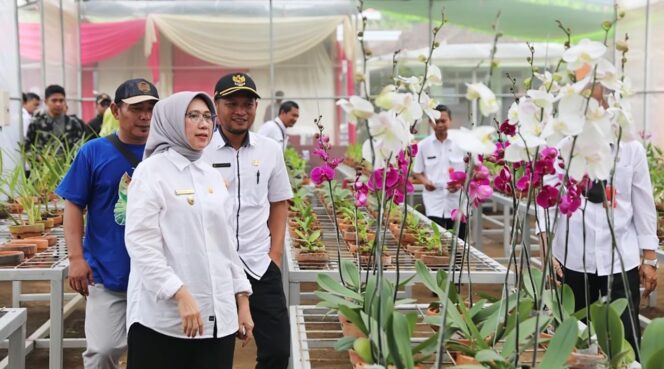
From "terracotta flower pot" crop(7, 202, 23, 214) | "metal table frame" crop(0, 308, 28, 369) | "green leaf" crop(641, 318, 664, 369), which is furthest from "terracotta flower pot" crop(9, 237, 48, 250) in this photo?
"green leaf" crop(641, 318, 664, 369)

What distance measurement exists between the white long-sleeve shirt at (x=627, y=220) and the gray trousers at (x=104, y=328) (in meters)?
1.57

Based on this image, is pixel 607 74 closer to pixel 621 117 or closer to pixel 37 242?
pixel 621 117

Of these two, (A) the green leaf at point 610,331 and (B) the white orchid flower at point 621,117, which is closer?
(B) the white orchid flower at point 621,117

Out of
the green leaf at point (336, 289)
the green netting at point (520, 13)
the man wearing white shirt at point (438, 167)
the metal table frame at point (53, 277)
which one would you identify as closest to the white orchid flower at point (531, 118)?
the green leaf at point (336, 289)

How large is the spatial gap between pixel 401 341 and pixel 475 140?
20.4 inches

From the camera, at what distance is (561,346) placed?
1.56 metres

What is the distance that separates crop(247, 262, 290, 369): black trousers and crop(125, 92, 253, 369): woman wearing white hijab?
0.64 meters

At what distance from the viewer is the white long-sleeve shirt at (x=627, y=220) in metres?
2.96

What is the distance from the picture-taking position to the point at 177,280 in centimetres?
196

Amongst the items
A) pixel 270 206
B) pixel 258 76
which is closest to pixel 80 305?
pixel 270 206

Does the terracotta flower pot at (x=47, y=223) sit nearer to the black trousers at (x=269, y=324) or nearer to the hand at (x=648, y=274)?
the black trousers at (x=269, y=324)

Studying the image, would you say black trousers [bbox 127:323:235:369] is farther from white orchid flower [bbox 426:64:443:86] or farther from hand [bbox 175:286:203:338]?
white orchid flower [bbox 426:64:443:86]

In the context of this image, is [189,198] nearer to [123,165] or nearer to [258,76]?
[123,165]

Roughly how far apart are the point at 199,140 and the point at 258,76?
8827 mm
